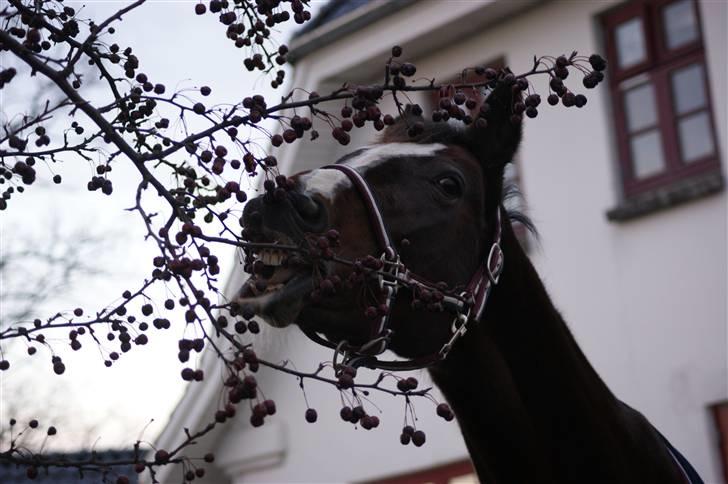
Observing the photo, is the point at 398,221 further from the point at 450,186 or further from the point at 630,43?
the point at 630,43

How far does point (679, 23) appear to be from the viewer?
30.4ft

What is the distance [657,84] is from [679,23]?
0.47 meters

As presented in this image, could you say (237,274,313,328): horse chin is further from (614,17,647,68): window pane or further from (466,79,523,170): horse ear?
(614,17,647,68): window pane

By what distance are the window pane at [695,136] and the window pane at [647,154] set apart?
19 cm

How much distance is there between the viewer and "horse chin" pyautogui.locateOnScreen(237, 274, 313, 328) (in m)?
3.32

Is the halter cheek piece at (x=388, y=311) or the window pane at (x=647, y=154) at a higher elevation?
the window pane at (x=647, y=154)

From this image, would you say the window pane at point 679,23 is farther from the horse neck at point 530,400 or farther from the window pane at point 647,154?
the horse neck at point 530,400

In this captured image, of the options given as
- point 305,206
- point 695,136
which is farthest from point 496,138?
point 695,136

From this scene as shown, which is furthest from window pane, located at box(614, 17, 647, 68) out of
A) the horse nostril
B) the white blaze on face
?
the horse nostril

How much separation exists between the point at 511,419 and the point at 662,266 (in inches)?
202

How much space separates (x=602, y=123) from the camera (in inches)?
373

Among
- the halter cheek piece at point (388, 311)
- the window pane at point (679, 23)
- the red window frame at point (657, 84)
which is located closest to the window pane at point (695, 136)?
the red window frame at point (657, 84)

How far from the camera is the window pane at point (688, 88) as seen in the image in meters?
9.05

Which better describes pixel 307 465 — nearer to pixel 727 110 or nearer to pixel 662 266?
pixel 662 266
